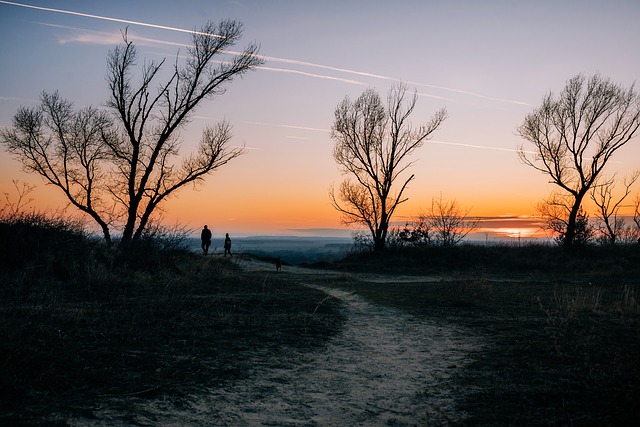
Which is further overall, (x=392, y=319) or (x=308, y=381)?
(x=392, y=319)

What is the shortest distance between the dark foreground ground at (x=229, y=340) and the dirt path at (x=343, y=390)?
26 centimetres

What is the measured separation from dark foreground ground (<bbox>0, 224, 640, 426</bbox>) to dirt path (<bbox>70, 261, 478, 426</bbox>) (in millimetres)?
264

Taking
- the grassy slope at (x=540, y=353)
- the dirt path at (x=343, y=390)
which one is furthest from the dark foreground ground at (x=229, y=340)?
the dirt path at (x=343, y=390)

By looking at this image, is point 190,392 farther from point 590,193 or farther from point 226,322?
point 590,193

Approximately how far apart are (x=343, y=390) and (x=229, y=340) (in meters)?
2.72

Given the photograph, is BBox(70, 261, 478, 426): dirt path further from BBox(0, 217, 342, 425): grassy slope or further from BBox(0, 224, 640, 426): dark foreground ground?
BBox(0, 217, 342, 425): grassy slope

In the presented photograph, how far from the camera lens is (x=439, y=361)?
6.93m

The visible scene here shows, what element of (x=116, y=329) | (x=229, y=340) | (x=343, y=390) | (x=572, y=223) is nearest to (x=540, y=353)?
(x=343, y=390)

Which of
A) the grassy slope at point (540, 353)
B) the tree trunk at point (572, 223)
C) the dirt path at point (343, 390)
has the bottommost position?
the dirt path at point (343, 390)

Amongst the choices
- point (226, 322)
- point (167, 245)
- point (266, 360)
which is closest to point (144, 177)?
point (167, 245)

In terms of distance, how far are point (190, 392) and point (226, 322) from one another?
3653mm

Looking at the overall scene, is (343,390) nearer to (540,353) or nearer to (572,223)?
(540,353)

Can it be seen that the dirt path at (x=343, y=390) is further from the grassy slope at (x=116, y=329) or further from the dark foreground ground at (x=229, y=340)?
the grassy slope at (x=116, y=329)

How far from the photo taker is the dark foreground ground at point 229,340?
4.71 m
